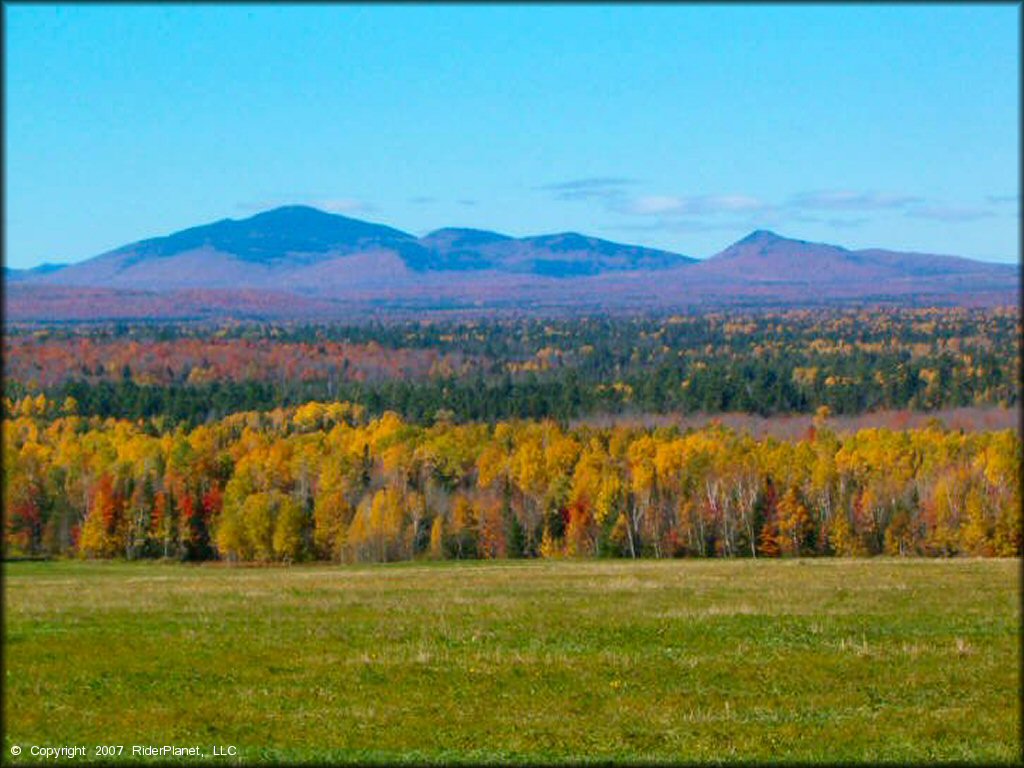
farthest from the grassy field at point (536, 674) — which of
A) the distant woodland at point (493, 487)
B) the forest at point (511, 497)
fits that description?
the forest at point (511, 497)

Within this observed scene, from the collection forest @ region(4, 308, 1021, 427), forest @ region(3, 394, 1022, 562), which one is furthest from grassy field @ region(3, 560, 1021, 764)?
forest @ region(4, 308, 1021, 427)

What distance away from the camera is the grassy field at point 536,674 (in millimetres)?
15859

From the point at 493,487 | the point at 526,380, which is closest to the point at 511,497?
the point at 493,487

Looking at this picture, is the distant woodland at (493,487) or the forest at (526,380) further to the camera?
the forest at (526,380)

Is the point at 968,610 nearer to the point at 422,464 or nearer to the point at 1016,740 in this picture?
the point at 1016,740

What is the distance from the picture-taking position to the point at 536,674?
20.0 m

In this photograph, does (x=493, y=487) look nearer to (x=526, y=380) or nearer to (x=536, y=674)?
(x=536, y=674)

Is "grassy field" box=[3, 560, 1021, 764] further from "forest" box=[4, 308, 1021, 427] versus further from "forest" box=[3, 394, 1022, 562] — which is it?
"forest" box=[4, 308, 1021, 427]

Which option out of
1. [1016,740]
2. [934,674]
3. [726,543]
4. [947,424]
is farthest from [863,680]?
[947,424]

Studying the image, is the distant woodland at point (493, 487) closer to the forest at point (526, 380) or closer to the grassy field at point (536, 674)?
the forest at point (526, 380)

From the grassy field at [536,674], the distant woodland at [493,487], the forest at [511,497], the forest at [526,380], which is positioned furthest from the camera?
the forest at [526,380]

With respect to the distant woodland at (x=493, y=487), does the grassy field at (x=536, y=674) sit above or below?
above

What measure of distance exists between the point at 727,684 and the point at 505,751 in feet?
15.8

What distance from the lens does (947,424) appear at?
103500mm
